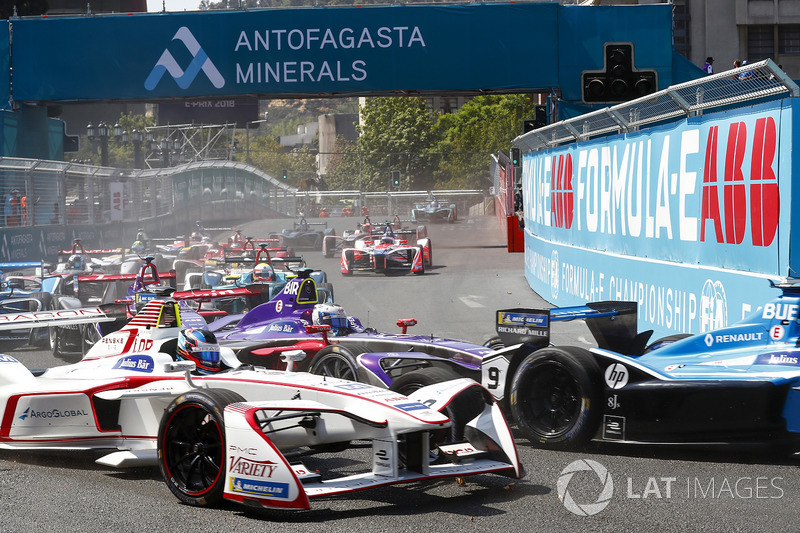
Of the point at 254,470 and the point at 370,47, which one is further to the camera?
the point at 370,47

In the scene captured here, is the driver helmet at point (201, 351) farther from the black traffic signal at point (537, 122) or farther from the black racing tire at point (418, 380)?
the black traffic signal at point (537, 122)

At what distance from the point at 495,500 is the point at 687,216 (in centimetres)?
607

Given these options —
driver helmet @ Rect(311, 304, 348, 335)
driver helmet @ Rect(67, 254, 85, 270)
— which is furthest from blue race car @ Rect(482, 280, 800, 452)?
driver helmet @ Rect(67, 254, 85, 270)

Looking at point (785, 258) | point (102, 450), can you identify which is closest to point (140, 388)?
point (102, 450)

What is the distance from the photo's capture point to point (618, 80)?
21.2 metres

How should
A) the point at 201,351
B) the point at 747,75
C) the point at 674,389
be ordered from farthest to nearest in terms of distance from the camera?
the point at 747,75
the point at 201,351
the point at 674,389

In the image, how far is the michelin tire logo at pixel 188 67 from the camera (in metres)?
23.6

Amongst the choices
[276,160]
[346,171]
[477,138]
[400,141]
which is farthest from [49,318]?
[276,160]

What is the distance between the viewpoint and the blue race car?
257 inches

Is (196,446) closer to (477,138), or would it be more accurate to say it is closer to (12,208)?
(12,208)

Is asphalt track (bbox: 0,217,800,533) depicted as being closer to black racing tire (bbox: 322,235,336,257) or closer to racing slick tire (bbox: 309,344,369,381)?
racing slick tire (bbox: 309,344,369,381)

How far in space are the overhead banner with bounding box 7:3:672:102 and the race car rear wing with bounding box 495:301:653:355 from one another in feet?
50.3

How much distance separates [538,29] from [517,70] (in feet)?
3.46

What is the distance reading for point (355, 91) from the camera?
2352cm
